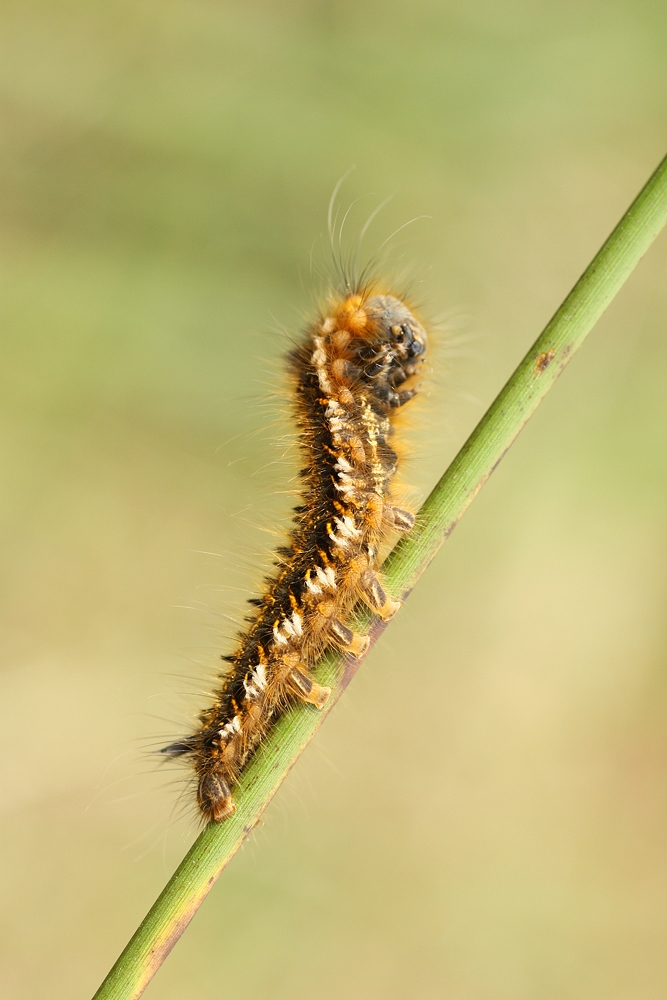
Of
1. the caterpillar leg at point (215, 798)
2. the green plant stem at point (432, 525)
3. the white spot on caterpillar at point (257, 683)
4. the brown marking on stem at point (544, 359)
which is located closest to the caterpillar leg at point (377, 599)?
the green plant stem at point (432, 525)

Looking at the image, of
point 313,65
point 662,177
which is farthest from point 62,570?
point 662,177

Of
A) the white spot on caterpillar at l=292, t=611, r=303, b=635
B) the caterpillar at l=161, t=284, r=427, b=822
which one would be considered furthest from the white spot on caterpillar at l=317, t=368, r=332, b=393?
the white spot on caterpillar at l=292, t=611, r=303, b=635

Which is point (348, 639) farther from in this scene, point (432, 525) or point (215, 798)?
point (215, 798)

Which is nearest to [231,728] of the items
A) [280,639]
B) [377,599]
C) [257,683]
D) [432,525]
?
[257,683]

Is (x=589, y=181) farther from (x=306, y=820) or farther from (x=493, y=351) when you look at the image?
(x=306, y=820)

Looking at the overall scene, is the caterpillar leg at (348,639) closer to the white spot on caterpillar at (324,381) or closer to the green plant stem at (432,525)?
the green plant stem at (432,525)

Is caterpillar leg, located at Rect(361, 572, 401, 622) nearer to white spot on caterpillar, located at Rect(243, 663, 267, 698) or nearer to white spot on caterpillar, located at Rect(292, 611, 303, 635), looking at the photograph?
white spot on caterpillar, located at Rect(292, 611, 303, 635)
